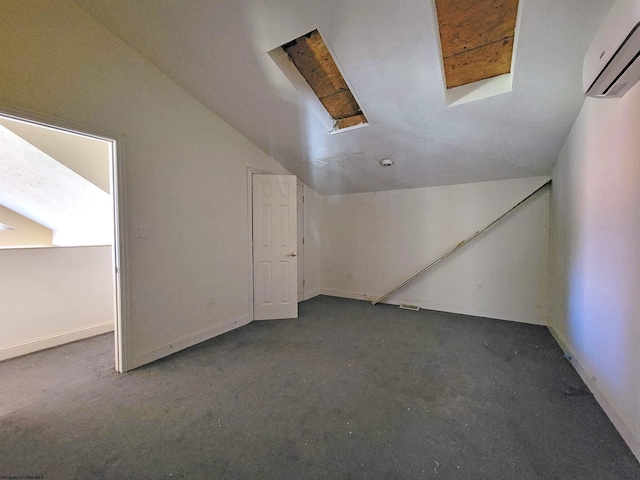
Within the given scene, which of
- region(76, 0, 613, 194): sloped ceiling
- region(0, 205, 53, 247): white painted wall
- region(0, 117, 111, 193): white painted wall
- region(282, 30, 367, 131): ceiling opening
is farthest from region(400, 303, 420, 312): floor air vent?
region(0, 205, 53, 247): white painted wall

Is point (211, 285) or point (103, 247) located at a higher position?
point (103, 247)

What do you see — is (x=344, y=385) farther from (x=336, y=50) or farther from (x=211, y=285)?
(x=336, y=50)

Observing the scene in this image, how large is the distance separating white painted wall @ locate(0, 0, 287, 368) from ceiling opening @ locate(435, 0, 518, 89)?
242cm

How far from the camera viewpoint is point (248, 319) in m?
3.47

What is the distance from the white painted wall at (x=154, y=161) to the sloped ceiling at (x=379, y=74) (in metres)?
0.23

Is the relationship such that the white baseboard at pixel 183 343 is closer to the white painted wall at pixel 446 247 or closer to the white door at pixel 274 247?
the white door at pixel 274 247

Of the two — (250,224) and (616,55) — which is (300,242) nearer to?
(250,224)

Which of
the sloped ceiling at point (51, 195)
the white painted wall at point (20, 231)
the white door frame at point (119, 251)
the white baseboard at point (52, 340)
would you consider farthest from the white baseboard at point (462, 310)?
the white painted wall at point (20, 231)

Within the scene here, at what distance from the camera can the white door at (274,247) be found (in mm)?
3584

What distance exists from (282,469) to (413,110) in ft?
9.62

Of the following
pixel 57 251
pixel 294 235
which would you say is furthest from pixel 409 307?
pixel 57 251

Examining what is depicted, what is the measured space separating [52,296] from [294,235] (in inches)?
108

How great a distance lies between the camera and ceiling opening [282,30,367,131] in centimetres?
227

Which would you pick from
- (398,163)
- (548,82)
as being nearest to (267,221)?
(398,163)
